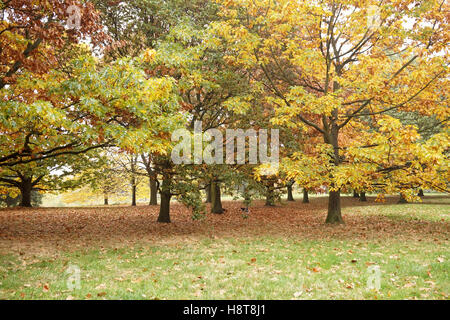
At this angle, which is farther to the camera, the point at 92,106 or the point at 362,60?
the point at 362,60

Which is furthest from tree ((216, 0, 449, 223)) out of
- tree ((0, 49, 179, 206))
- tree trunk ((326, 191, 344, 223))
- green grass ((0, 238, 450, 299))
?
tree ((0, 49, 179, 206))

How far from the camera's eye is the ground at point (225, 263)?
535 centimetres

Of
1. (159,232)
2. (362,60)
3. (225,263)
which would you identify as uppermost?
(362,60)

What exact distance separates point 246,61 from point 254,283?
9.14m

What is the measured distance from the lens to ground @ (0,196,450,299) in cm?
535

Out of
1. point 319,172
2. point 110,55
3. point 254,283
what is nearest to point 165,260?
point 254,283

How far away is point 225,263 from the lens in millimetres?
7383

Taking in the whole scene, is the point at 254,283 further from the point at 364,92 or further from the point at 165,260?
the point at 364,92

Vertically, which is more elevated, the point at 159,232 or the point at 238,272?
the point at 238,272

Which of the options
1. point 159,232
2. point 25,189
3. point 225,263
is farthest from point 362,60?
point 25,189

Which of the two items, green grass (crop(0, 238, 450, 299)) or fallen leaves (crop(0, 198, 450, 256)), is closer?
green grass (crop(0, 238, 450, 299))

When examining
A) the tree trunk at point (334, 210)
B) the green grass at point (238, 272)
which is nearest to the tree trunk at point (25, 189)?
the green grass at point (238, 272)

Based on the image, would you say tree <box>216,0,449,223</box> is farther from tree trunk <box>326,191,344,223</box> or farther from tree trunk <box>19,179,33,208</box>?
tree trunk <box>19,179,33,208</box>

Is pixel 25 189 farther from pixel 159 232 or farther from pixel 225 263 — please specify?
pixel 225 263
